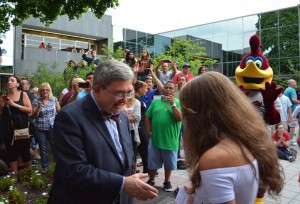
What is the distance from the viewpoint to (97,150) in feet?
6.29

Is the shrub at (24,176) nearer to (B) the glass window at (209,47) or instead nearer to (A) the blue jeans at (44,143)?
(A) the blue jeans at (44,143)

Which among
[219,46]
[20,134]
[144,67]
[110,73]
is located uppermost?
[219,46]

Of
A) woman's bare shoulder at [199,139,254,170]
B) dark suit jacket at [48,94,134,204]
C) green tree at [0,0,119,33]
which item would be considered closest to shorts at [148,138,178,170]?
dark suit jacket at [48,94,134,204]

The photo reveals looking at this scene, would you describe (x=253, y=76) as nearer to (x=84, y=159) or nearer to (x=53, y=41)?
(x=84, y=159)

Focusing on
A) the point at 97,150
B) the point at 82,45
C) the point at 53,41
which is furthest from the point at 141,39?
the point at 97,150

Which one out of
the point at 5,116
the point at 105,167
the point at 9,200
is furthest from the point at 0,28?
the point at 105,167

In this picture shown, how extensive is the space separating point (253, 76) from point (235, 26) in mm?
23839

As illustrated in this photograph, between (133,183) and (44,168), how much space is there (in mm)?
4277

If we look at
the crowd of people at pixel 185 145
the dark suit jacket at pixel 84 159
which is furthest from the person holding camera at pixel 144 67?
the dark suit jacket at pixel 84 159

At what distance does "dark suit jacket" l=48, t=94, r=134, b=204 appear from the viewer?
5.95 ft

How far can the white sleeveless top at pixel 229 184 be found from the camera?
4.58 ft

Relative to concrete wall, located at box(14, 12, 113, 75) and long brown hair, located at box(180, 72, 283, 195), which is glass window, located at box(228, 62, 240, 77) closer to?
concrete wall, located at box(14, 12, 113, 75)

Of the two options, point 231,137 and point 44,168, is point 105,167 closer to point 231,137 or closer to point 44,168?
point 231,137

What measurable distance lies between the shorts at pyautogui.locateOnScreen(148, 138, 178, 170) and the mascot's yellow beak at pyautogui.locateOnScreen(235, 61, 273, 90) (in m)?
1.69
